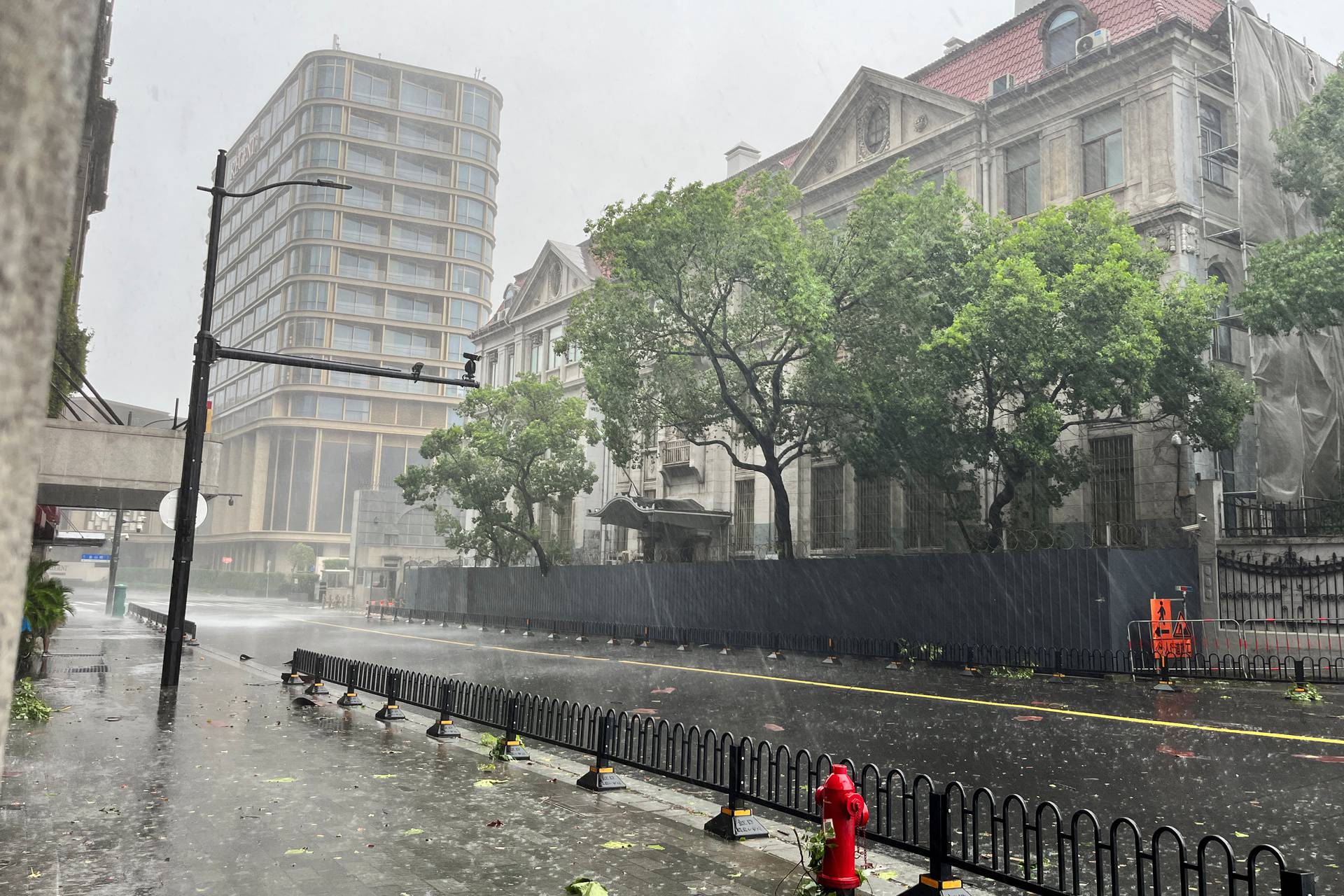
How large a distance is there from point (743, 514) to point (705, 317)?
39.1 feet

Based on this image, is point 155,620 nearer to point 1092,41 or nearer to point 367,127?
point 1092,41

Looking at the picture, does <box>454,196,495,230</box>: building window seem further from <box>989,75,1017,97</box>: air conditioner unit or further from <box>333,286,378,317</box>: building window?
<box>989,75,1017,97</box>: air conditioner unit

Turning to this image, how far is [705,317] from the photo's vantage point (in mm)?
28391

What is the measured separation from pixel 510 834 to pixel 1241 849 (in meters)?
5.50

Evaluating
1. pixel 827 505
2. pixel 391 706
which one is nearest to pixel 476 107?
pixel 827 505

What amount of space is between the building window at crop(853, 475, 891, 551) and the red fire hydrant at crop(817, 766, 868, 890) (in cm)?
2685

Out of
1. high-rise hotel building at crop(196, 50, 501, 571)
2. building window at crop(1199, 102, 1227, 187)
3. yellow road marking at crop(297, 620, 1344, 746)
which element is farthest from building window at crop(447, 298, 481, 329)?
building window at crop(1199, 102, 1227, 187)

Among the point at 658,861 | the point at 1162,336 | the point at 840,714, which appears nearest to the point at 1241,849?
the point at 658,861

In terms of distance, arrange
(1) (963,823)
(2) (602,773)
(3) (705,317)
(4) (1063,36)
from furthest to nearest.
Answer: (4) (1063,36)
(3) (705,317)
(2) (602,773)
(1) (963,823)

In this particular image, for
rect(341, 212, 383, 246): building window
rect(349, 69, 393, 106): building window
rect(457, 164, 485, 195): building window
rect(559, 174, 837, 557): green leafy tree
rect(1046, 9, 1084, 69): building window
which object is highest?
rect(349, 69, 393, 106): building window

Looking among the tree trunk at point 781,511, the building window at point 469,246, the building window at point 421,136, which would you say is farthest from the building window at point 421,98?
the tree trunk at point 781,511

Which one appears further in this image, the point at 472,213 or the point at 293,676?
the point at 472,213

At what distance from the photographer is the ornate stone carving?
113ft

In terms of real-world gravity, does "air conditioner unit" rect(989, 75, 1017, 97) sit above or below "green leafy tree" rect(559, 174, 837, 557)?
above
